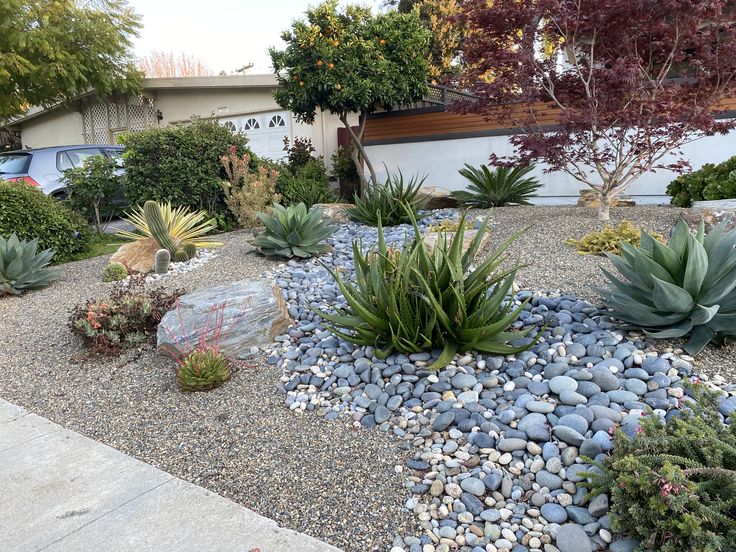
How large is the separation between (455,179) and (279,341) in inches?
321

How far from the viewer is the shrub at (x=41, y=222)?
755 centimetres

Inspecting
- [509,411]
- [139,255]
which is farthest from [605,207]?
[139,255]

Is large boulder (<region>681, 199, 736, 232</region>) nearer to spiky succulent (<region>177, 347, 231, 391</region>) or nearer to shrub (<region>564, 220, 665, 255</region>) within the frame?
shrub (<region>564, 220, 665, 255</region>)

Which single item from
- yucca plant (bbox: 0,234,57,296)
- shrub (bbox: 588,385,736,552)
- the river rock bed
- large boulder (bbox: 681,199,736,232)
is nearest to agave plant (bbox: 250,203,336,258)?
the river rock bed

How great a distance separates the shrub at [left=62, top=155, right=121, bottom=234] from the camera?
9852 mm

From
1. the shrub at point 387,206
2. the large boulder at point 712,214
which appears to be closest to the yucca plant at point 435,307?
the large boulder at point 712,214

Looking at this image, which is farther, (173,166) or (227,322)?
(173,166)

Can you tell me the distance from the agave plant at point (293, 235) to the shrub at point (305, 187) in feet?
9.62

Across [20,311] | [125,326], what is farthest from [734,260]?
[20,311]

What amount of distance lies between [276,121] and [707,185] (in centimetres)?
1134

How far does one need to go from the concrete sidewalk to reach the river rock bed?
69cm

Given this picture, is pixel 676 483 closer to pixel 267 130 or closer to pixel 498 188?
pixel 498 188

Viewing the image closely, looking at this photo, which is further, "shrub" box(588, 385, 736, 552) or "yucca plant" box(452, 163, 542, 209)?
"yucca plant" box(452, 163, 542, 209)

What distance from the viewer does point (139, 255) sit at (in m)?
7.32
